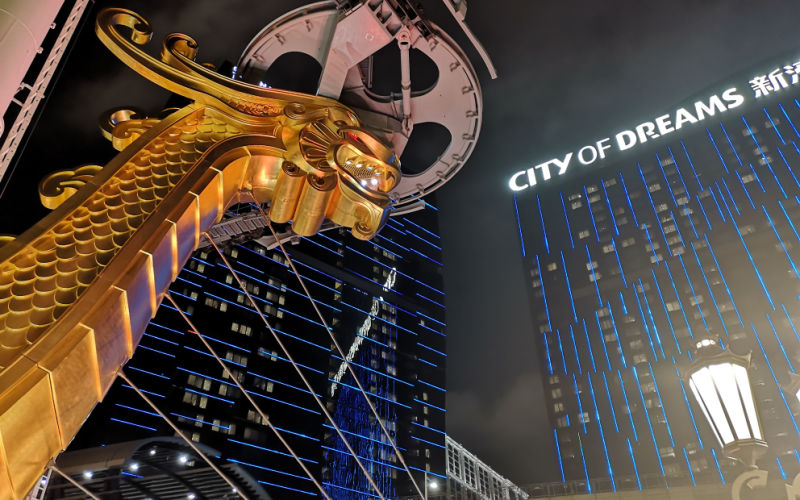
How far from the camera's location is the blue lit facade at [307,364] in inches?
1503

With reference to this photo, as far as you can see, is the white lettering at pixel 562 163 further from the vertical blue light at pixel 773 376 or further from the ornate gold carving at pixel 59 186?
the ornate gold carving at pixel 59 186

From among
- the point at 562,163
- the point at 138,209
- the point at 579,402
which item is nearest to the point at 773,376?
the point at 579,402

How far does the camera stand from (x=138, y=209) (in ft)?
6.34

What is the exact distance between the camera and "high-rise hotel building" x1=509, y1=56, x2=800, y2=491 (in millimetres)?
46812

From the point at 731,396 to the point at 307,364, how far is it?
150ft

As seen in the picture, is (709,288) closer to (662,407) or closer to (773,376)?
(773,376)

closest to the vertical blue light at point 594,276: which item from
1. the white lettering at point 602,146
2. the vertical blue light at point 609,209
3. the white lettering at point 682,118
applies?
the vertical blue light at point 609,209

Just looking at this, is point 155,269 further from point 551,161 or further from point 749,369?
point 551,161

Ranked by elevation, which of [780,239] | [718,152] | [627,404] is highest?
[718,152]

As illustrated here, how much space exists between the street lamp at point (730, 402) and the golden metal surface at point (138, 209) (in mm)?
2162

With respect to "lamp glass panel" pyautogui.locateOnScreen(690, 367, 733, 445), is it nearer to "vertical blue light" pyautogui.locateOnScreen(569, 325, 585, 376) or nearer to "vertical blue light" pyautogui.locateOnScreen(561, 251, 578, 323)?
"vertical blue light" pyautogui.locateOnScreen(569, 325, 585, 376)

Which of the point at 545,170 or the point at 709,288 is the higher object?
the point at 545,170

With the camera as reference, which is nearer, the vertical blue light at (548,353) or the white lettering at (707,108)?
the white lettering at (707,108)

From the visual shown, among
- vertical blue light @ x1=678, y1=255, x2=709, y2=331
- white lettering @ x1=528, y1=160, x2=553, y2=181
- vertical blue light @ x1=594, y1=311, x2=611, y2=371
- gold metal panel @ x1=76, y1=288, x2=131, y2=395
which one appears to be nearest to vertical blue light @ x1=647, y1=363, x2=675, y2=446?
vertical blue light @ x1=594, y1=311, x2=611, y2=371
